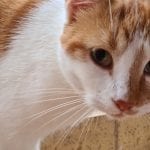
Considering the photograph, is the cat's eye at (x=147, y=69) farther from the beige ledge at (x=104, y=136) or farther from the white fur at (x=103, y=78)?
the beige ledge at (x=104, y=136)

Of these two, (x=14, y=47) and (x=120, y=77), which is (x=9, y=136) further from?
(x=120, y=77)

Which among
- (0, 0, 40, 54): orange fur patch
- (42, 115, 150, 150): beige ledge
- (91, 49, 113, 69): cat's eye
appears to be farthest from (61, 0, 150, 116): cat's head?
(42, 115, 150, 150): beige ledge

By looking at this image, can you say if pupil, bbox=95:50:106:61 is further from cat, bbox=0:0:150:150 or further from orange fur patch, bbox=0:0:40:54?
orange fur patch, bbox=0:0:40:54

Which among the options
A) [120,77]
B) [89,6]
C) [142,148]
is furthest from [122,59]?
[142,148]

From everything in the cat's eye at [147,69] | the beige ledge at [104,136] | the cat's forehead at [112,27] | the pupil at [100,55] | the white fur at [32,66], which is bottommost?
the beige ledge at [104,136]

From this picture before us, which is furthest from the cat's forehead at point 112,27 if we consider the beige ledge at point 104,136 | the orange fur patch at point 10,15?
the beige ledge at point 104,136

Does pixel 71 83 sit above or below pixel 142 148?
above

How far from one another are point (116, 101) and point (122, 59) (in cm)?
8

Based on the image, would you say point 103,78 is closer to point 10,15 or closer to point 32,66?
point 32,66

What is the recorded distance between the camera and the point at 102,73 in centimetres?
81

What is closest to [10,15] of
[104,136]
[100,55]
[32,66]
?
[32,66]

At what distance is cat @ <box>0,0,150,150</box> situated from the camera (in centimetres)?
78

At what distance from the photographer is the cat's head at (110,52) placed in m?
0.78

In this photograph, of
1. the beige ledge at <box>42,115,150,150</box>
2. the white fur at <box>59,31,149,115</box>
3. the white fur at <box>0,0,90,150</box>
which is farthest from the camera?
the beige ledge at <box>42,115,150,150</box>
